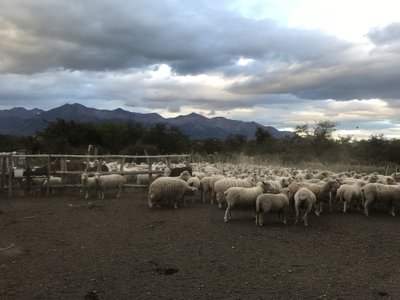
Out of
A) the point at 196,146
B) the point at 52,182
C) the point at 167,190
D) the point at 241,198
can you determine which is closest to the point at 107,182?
the point at 52,182

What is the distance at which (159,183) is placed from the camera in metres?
15.9

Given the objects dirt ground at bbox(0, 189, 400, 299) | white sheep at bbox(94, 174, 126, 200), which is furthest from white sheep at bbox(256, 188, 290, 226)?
white sheep at bbox(94, 174, 126, 200)

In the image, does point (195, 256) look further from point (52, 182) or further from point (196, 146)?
point (196, 146)

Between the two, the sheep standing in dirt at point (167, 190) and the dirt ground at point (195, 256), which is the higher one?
the sheep standing in dirt at point (167, 190)

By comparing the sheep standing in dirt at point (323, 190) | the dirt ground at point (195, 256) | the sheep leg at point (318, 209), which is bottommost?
the dirt ground at point (195, 256)

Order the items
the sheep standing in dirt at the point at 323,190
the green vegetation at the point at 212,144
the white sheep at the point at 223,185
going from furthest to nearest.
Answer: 1. the green vegetation at the point at 212,144
2. the white sheep at the point at 223,185
3. the sheep standing in dirt at the point at 323,190

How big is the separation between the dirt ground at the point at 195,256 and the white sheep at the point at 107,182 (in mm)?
4033

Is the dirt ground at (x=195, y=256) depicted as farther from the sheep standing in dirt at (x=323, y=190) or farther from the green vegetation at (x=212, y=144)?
the green vegetation at (x=212, y=144)

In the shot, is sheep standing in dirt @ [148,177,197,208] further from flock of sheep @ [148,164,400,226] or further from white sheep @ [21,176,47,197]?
white sheep @ [21,176,47,197]

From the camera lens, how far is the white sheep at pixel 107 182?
61.9 feet

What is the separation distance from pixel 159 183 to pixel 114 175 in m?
4.26

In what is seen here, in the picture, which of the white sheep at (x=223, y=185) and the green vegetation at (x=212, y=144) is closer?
the white sheep at (x=223, y=185)

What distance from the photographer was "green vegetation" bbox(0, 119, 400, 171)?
4841 centimetres

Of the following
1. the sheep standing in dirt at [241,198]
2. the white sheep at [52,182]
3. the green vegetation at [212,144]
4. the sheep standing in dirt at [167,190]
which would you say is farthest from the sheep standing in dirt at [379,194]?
the green vegetation at [212,144]
